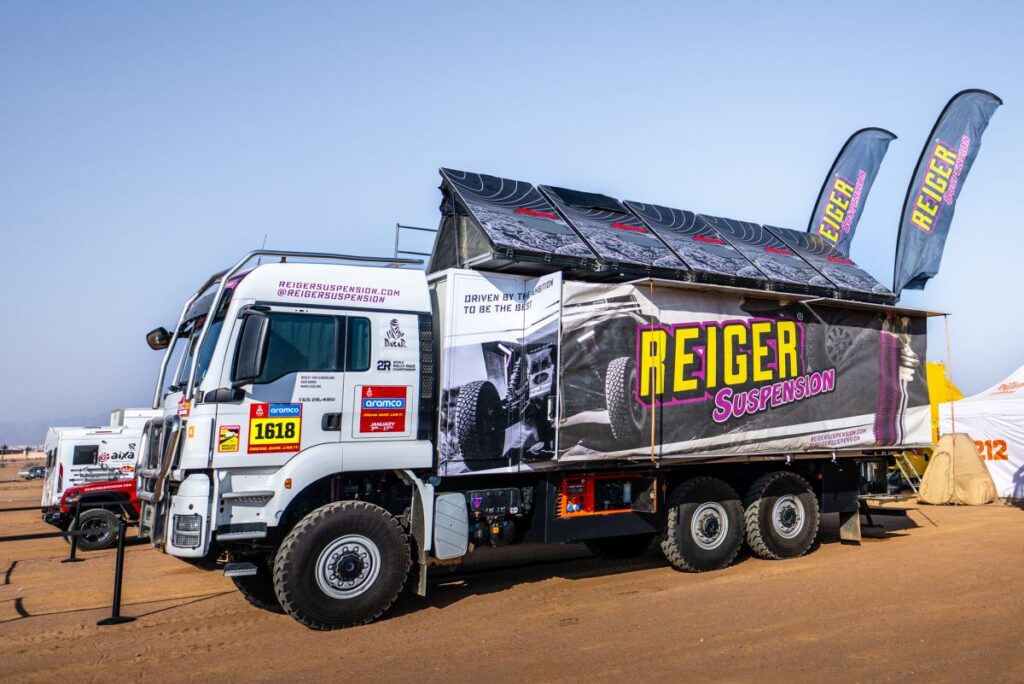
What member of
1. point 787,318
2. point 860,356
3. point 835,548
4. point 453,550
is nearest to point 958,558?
point 835,548

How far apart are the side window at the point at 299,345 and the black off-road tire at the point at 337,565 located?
1418 millimetres

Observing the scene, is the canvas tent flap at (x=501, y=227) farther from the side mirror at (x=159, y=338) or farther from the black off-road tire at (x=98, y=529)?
the black off-road tire at (x=98, y=529)

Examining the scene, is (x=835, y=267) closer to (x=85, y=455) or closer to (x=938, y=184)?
(x=938, y=184)

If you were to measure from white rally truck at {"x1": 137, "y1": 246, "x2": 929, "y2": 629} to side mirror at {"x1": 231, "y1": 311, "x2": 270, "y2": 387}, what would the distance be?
0.09 feet

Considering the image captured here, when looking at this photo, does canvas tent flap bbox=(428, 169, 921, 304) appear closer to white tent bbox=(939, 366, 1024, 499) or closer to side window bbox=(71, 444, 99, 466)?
white tent bbox=(939, 366, 1024, 499)

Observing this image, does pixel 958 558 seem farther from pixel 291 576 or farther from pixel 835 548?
pixel 291 576

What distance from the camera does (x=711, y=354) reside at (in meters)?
11.0

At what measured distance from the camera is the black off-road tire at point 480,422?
9281mm

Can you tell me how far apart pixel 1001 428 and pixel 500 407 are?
1762cm

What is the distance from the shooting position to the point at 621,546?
12492 mm

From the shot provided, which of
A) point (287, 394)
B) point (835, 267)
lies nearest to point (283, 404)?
point (287, 394)

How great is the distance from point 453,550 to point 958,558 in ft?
24.1

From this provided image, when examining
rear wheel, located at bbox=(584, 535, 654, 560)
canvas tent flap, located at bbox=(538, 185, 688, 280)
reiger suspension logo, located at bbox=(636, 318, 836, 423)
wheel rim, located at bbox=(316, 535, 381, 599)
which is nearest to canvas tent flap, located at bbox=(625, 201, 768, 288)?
canvas tent flap, located at bbox=(538, 185, 688, 280)

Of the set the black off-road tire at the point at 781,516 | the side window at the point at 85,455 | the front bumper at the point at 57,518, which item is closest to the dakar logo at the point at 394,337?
the black off-road tire at the point at 781,516
